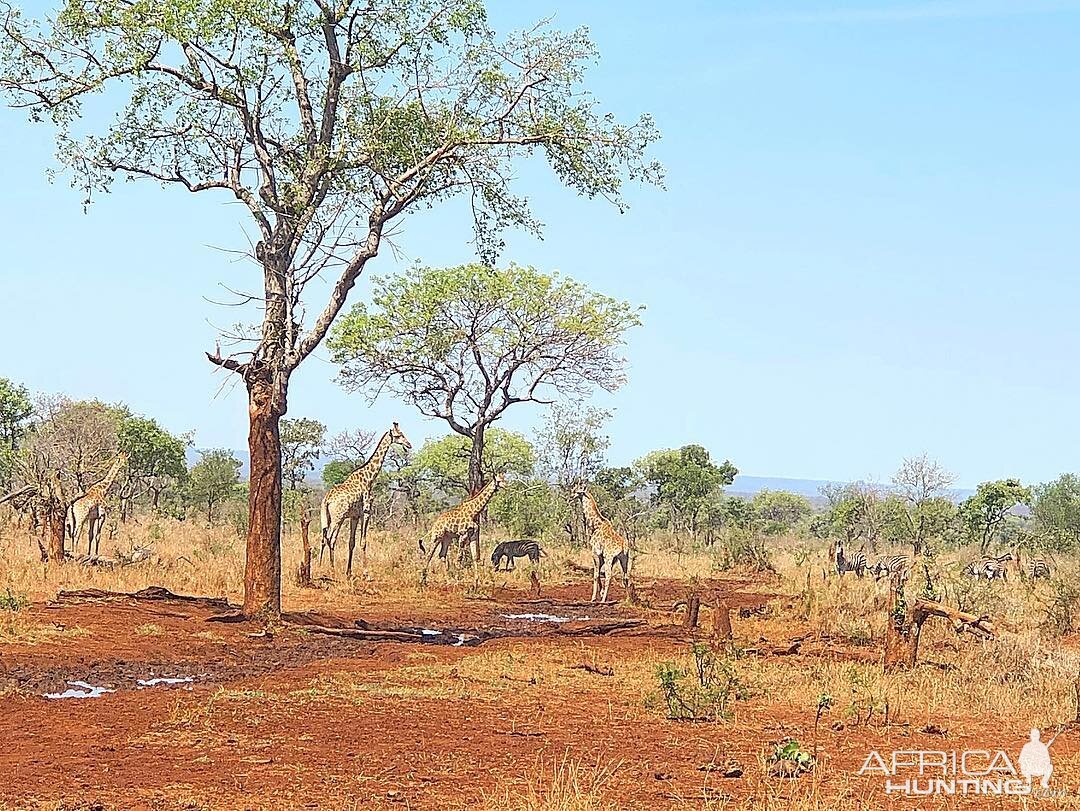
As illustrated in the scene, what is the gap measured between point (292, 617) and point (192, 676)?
14.5 feet

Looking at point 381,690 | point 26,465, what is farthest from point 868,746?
point 26,465

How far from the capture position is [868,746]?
799 cm

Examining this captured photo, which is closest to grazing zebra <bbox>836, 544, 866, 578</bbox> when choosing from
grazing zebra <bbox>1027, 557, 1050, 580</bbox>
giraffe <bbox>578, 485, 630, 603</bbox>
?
grazing zebra <bbox>1027, 557, 1050, 580</bbox>

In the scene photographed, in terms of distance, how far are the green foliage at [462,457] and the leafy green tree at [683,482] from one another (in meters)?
4.92

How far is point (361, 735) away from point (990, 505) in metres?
31.5

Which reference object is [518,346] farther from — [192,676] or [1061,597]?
[192,676]

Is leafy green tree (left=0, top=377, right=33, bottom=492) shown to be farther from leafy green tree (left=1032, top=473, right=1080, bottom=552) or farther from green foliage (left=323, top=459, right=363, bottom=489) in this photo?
leafy green tree (left=1032, top=473, right=1080, bottom=552)

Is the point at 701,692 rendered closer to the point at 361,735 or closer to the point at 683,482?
the point at 361,735

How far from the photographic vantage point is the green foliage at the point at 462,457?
40125mm

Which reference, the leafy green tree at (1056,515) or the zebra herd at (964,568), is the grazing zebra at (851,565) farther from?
the leafy green tree at (1056,515)

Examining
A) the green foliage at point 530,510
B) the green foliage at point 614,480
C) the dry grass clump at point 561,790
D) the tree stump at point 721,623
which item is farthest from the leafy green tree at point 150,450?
the dry grass clump at point 561,790

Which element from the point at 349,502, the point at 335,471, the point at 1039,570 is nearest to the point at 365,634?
the point at 349,502

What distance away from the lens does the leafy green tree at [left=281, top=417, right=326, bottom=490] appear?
4212 centimetres

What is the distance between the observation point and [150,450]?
3809 cm
